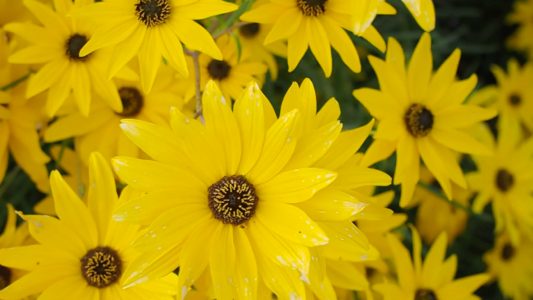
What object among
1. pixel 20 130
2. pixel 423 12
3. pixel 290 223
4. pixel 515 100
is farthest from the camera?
pixel 515 100

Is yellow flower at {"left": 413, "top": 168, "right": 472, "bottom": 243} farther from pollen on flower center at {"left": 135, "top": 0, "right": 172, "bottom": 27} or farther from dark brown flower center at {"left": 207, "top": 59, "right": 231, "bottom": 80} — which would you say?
pollen on flower center at {"left": 135, "top": 0, "right": 172, "bottom": 27}

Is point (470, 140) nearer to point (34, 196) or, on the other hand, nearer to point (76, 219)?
point (76, 219)

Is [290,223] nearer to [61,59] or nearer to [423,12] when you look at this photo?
[423,12]

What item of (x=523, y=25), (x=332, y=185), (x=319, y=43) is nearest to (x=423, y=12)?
(x=319, y=43)

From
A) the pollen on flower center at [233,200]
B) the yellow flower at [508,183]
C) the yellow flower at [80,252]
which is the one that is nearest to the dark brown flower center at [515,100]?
the yellow flower at [508,183]

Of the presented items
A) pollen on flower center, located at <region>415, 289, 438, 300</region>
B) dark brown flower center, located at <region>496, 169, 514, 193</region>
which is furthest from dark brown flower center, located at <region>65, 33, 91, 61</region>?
dark brown flower center, located at <region>496, 169, 514, 193</region>

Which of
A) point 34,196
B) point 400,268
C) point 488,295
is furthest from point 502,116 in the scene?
point 34,196
